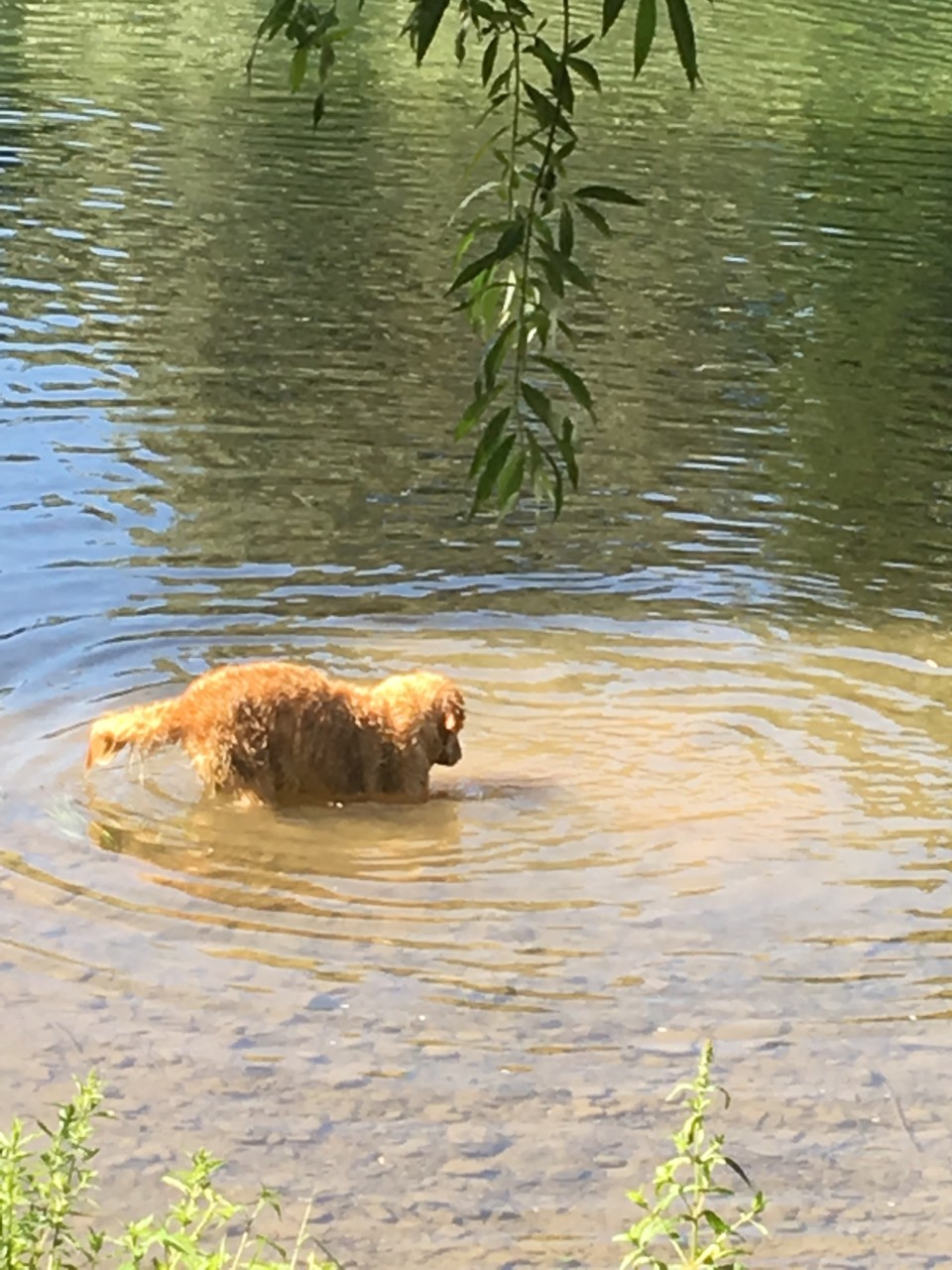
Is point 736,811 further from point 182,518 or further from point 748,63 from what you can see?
point 748,63

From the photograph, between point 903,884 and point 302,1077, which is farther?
point 903,884

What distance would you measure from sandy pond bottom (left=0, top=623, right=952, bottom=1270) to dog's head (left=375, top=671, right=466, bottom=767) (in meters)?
0.26

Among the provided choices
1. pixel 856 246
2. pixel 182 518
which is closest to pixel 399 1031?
pixel 182 518

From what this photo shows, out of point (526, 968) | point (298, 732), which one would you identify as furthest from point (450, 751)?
point (526, 968)

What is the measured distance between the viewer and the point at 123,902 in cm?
657

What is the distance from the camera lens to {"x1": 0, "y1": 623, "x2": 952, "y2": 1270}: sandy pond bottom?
5234 millimetres

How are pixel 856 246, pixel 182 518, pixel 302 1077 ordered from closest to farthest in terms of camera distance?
1. pixel 302 1077
2. pixel 182 518
3. pixel 856 246

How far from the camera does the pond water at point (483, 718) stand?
5.48 metres

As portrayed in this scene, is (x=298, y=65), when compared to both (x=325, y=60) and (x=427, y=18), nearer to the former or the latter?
(x=325, y=60)

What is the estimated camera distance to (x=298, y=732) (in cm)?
739

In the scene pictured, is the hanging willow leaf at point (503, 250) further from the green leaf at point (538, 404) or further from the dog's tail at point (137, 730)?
the dog's tail at point (137, 730)

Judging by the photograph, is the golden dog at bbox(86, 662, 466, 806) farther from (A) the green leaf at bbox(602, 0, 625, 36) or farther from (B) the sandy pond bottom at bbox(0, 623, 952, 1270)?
(A) the green leaf at bbox(602, 0, 625, 36)

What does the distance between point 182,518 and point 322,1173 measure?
5.85 meters

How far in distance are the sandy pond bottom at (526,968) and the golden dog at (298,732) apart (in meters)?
0.16
